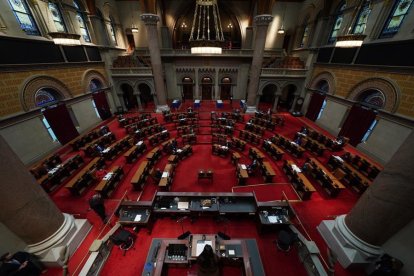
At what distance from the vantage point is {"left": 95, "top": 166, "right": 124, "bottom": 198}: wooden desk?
324 inches

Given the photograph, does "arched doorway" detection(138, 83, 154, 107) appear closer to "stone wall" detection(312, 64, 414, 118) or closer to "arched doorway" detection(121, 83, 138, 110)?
"arched doorway" detection(121, 83, 138, 110)

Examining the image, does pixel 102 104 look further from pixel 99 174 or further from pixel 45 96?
pixel 99 174

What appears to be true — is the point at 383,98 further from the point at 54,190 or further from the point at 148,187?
the point at 54,190

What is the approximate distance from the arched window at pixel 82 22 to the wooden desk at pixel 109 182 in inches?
541

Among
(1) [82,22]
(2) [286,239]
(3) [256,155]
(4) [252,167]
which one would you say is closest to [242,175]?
(4) [252,167]

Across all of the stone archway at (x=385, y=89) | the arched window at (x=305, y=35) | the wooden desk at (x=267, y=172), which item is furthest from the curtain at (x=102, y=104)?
the arched window at (x=305, y=35)

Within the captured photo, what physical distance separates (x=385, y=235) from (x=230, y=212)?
4.67 m

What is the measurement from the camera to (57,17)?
1260 cm

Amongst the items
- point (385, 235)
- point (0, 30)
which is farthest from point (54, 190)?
point (385, 235)

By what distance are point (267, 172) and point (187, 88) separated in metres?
16.7

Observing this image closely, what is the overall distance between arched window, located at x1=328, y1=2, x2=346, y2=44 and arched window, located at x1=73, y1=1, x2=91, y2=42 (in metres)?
22.5

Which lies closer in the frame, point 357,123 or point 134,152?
point 134,152

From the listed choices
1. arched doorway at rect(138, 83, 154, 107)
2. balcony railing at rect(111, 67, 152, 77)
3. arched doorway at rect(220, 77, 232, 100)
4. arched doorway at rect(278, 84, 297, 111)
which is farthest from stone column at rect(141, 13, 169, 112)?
arched doorway at rect(278, 84, 297, 111)

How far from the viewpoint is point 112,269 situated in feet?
18.4
